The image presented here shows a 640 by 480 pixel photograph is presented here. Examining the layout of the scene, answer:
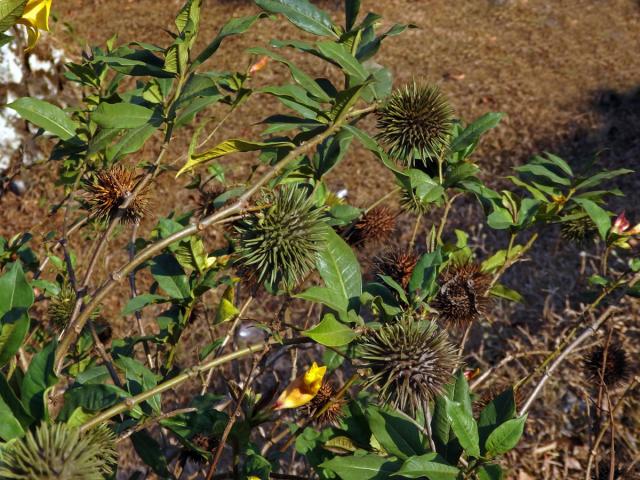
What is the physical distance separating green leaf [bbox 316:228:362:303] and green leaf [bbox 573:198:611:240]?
2.12 feet

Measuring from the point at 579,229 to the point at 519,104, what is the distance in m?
4.07

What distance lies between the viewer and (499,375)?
3.40m

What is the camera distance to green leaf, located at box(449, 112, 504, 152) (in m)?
1.49

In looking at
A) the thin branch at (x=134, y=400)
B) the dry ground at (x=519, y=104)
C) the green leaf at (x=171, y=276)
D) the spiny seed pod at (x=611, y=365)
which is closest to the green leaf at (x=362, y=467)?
the thin branch at (x=134, y=400)

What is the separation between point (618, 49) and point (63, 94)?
16.8 feet

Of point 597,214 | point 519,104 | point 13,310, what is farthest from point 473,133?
point 519,104

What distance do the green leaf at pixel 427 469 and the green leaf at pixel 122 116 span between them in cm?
73

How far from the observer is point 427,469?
1003mm

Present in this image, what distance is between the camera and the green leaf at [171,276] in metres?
1.51

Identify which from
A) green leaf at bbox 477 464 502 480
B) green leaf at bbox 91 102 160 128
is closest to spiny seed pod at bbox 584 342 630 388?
green leaf at bbox 477 464 502 480

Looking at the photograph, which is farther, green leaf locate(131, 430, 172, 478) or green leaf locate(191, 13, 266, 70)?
green leaf locate(131, 430, 172, 478)

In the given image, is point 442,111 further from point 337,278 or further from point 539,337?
point 539,337

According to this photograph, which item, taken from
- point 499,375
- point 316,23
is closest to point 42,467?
point 316,23

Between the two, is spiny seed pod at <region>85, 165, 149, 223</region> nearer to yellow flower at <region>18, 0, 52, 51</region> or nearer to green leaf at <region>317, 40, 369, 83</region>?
yellow flower at <region>18, 0, 52, 51</region>
